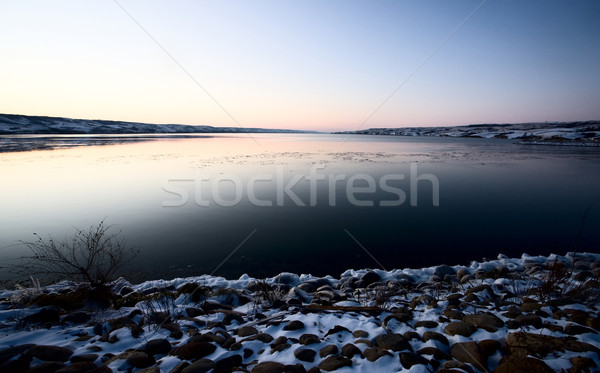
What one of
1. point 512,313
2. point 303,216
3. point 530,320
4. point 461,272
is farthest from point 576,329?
point 303,216

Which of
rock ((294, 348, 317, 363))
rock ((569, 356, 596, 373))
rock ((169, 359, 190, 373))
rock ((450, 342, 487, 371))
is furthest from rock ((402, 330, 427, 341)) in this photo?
rock ((169, 359, 190, 373))

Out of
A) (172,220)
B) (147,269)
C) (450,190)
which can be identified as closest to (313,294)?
(147,269)

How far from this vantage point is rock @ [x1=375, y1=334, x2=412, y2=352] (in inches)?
120

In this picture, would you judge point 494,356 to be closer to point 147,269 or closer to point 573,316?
point 573,316

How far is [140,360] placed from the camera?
283 centimetres

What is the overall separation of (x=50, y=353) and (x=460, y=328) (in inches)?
197

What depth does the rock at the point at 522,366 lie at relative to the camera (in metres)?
2.43

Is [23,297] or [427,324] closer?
[427,324]

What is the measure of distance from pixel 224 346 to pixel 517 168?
23374mm

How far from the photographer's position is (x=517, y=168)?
18.7m

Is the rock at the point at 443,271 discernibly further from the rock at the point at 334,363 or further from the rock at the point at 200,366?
the rock at the point at 200,366

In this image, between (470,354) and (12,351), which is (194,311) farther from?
(470,354)

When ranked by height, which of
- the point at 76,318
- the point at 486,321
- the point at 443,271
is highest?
the point at 486,321

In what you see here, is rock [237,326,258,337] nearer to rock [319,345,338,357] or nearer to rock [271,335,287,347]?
rock [271,335,287,347]
